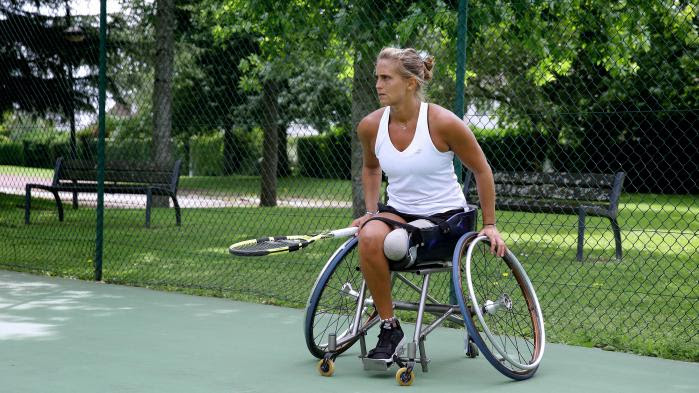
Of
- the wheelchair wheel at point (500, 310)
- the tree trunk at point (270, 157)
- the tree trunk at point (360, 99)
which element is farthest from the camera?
the tree trunk at point (270, 157)

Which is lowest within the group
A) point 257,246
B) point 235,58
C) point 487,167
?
point 257,246

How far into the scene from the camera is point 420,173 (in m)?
4.68

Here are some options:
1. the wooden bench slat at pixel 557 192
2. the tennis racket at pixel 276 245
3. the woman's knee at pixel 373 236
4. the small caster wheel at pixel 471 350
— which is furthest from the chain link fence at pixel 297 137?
the tennis racket at pixel 276 245

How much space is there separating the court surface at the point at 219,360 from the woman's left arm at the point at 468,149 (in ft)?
2.36

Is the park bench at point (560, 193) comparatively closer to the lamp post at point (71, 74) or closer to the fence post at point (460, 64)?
the fence post at point (460, 64)

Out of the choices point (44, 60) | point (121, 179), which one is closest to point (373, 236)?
point (121, 179)

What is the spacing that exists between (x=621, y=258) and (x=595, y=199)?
68cm

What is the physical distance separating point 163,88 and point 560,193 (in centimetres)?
716

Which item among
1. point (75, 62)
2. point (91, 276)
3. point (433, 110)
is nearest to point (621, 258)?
point (91, 276)

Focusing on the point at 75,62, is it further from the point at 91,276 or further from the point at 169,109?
the point at 91,276

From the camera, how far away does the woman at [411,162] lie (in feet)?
14.9

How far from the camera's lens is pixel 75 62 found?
12891mm

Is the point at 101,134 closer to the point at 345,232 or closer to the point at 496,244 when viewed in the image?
the point at 345,232

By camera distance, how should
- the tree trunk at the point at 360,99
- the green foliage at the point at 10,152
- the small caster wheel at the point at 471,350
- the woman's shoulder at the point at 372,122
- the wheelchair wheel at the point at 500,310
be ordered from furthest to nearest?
the green foliage at the point at 10,152
the tree trunk at the point at 360,99
the small caster wheel at the point at 471,350
the woman's shoulder at the point at 372,122
the wheelchair wheel at the point at 500,310
